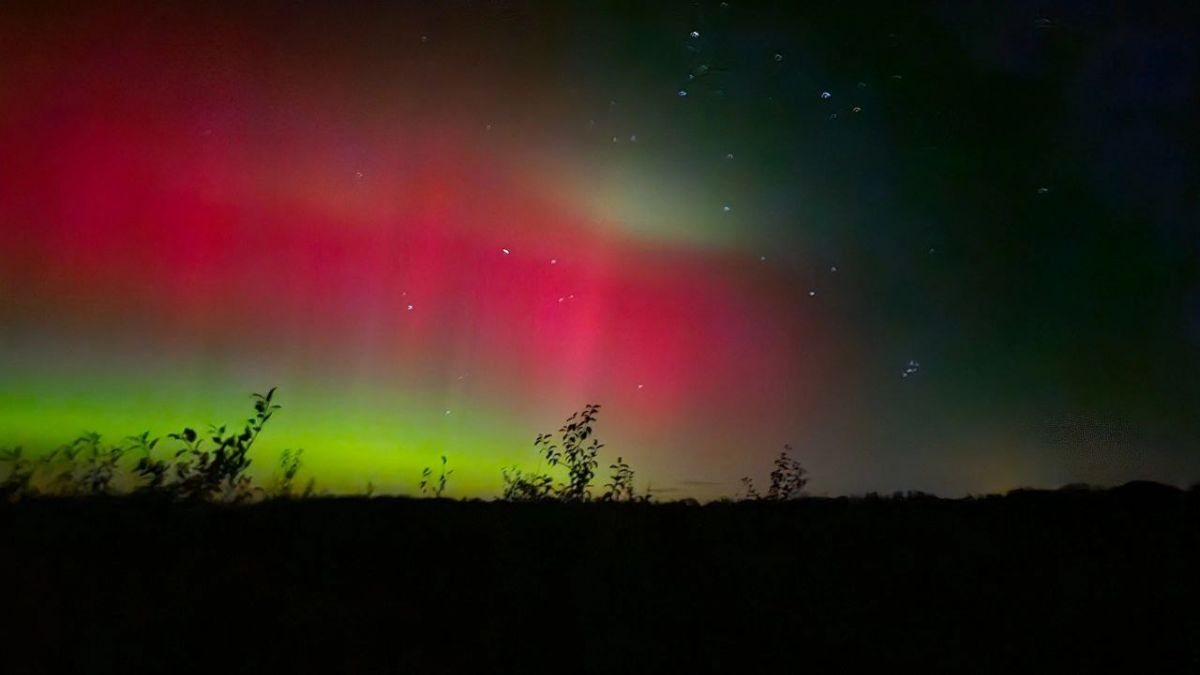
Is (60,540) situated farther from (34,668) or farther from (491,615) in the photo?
(491,615)

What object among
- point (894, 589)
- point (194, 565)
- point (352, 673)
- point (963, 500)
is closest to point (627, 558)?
point (894, 589)

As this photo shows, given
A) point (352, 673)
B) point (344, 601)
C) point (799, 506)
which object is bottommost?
point (352, 673)

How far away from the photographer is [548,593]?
7.11m

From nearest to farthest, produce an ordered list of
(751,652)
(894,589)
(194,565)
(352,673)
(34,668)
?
(34,668) < (352,673) < (751,652) < (194,565) < (894,589)

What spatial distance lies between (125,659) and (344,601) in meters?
1.73

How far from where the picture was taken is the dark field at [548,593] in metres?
5.63

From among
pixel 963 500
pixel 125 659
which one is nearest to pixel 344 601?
pixel 125 659

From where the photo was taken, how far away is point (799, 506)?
40.9 feet

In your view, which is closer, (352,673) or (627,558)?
(352,673)

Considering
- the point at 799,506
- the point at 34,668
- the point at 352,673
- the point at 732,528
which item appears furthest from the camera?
the point at 799,506

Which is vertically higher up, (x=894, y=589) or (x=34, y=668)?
(x=894, y=589)

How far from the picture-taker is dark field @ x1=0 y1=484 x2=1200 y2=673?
5.63m

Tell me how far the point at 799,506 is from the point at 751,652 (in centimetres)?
664

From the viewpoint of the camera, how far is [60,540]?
698 cm
